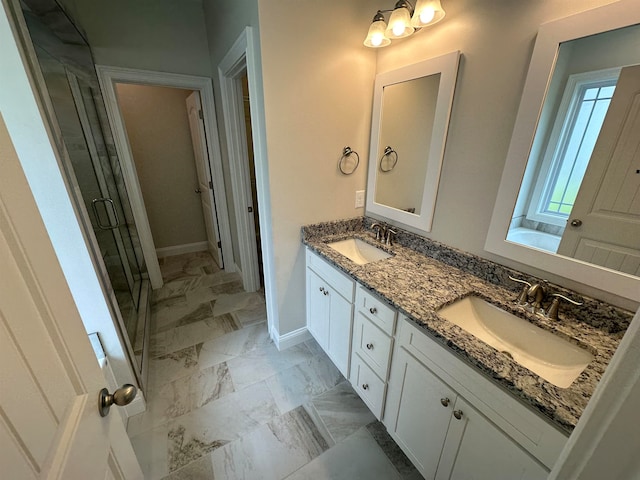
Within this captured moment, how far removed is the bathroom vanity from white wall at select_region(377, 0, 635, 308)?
0.16 m

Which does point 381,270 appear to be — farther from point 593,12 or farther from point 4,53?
point 4,53

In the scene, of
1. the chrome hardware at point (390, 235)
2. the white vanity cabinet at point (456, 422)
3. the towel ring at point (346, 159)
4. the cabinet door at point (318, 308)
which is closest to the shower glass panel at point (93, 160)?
the cabinet door at point (318, 308)

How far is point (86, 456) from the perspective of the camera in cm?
52

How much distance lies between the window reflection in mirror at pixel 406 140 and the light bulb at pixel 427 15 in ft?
0.78

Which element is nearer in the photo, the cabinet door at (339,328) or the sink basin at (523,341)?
the sink basin at (523,341)

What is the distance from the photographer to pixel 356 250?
74.6 inches

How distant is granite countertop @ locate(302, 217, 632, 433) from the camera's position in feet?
2.32

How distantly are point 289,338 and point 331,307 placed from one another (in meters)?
0.60

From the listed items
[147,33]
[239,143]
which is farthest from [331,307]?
[147,33]

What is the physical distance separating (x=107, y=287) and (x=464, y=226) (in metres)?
1.88

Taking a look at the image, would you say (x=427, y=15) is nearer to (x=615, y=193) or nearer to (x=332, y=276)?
(x=615, y=193)

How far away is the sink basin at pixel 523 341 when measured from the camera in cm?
92

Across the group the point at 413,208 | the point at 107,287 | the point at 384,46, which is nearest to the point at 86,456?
the point at 107,287

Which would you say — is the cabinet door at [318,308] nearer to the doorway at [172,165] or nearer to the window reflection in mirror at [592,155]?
the window reflection in mirror at [592,155]
